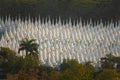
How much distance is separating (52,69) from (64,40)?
13559 mm

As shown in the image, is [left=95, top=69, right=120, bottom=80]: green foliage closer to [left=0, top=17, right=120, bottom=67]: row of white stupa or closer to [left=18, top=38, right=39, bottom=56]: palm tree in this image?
[left=0, top=17, right=120, bottom=67]: row of white stupa

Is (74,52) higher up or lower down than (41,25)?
lower down

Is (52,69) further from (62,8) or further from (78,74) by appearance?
(62,8)

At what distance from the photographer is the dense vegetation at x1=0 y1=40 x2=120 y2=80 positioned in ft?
126

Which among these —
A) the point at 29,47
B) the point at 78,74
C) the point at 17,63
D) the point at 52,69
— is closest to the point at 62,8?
the point at 29,47

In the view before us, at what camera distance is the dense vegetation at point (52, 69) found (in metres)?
38.4

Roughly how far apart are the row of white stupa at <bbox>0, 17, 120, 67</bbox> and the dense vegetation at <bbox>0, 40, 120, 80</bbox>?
3.22m

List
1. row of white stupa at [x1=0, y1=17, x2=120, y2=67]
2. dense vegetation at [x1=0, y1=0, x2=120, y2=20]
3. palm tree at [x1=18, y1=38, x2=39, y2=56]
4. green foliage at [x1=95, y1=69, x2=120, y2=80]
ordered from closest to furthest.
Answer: green foliage at [x1=95, y1=69, x2=120, y2=80] → palm tree at [x1=18, y1=38, x2=39, y2=56] → row of white stupa at [x1=0, y1=17, x2=120, y2=67] → dense vegetation at [x1=0, y1=0, x2=120, y2=20]

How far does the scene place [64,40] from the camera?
58.8 m

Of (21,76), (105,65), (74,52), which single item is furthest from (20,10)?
(21,76)

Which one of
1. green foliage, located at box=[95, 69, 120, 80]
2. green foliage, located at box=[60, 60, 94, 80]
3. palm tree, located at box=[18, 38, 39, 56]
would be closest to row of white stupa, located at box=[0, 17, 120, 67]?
palm tree, located at box=[18, 38, 39, 56]

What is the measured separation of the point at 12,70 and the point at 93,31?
19827 millimetres

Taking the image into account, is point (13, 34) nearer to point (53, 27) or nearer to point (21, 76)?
point (53, 27)

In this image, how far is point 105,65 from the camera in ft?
Answer: 153
